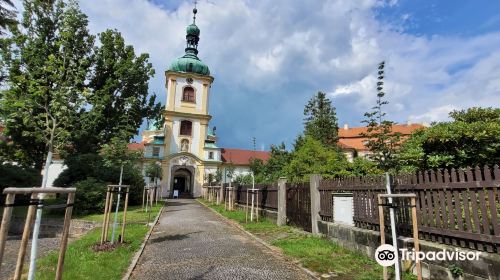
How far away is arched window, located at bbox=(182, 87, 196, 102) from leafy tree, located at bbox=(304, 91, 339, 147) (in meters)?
16.9

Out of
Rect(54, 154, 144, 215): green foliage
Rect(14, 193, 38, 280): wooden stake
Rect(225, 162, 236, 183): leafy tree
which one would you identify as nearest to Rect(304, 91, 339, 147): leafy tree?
Rect(225, 162, 236, 183): leafy tree

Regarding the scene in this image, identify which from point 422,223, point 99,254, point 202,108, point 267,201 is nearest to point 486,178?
point 422,223

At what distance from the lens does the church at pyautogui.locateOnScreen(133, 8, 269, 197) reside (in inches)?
1743

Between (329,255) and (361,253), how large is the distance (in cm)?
72

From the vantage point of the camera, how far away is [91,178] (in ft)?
65.5

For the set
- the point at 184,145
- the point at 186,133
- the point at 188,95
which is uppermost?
the point at 188,95

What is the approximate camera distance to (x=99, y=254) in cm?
741

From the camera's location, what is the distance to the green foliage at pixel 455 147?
12656mm

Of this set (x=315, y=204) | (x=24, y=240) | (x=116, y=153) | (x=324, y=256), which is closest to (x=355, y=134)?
(x=315, y=204)

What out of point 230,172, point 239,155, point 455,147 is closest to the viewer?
point 455,147

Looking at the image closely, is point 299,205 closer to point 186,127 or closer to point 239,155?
point 186,127

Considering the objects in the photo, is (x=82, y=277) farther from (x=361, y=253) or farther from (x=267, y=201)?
(x=267, y=201)

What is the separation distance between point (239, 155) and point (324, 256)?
2046 inches

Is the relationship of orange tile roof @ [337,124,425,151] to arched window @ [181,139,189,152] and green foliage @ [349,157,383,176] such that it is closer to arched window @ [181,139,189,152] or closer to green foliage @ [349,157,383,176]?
arched window @ [181,139,189,152]
